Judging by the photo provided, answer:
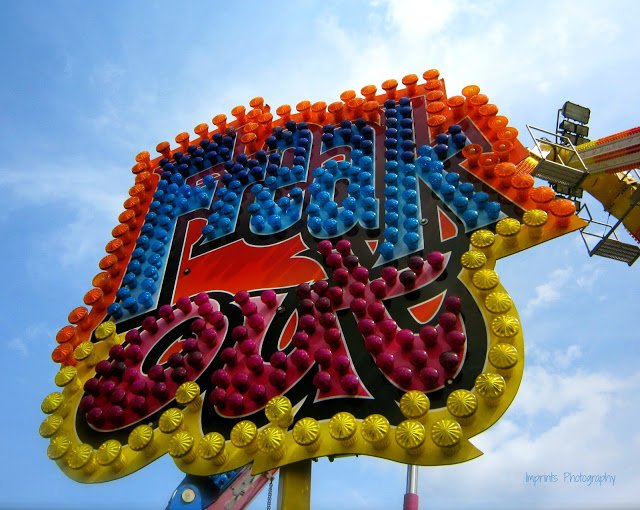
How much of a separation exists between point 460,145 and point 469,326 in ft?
11.4

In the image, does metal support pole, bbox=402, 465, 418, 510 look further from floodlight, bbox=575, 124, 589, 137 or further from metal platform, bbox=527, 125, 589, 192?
floodlight, bbox=575, 124, 589, 137

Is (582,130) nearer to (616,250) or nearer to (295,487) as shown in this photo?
(616,250)

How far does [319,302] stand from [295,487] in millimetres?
2121

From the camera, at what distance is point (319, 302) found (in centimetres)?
677

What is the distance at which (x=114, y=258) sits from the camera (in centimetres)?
938

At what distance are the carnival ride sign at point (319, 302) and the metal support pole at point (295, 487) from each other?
0.23 metres

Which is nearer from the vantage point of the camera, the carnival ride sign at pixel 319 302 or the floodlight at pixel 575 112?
the carnival ride sign at pixel 319 302

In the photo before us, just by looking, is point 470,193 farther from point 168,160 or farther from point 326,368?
point 168,160

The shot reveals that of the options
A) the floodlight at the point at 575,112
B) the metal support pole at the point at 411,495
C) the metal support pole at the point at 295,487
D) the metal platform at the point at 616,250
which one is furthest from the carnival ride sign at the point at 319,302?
the metal platform at the point at 616,250

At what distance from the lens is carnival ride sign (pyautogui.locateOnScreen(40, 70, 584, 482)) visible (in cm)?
566

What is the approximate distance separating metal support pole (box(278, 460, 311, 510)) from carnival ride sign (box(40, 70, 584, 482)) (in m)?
0.23

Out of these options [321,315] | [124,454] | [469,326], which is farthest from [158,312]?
[469,326]

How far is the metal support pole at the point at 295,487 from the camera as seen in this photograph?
5.60 meters

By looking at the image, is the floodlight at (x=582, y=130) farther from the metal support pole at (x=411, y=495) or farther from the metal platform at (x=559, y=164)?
the metal support pole at (x=411, y=495)
